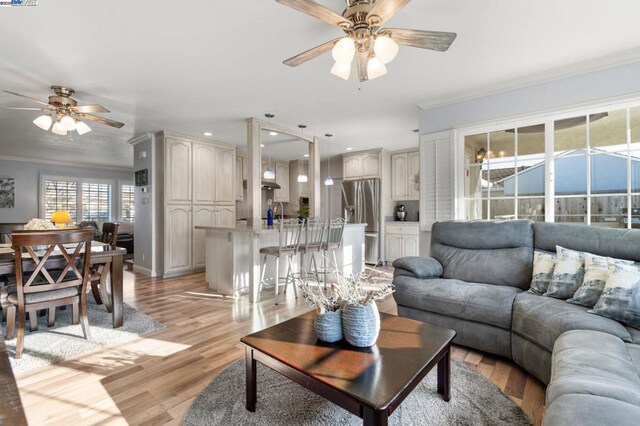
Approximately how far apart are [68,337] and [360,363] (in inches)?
107

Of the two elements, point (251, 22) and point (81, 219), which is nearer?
point (251, 22)

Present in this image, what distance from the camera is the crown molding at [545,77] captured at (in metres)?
2.66

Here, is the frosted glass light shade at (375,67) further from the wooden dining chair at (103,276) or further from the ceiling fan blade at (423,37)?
the wooden dining chair at (103,276)

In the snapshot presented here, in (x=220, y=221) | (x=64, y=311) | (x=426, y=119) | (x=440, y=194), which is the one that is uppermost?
(x=426, y=119)

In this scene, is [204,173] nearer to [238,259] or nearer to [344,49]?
[238,259]

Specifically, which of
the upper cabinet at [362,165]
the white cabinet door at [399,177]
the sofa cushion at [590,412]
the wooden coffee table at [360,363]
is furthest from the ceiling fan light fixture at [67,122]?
the white cabinet door at [399,177]

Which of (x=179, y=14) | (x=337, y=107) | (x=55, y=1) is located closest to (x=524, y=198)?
(x=337, y=107)

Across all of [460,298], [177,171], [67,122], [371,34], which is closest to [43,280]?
[67,122]

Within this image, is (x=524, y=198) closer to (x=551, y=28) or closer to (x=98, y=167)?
(x=551, y=28)

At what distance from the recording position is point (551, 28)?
7.36 feet

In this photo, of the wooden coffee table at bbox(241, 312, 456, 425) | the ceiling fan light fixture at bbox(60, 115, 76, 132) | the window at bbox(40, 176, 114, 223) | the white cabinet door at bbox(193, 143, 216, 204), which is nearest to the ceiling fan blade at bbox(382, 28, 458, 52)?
the wooden coffee table at bbox(241, 312, 456, 425)

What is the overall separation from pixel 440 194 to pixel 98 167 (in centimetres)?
873

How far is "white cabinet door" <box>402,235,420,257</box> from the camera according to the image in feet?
19.4

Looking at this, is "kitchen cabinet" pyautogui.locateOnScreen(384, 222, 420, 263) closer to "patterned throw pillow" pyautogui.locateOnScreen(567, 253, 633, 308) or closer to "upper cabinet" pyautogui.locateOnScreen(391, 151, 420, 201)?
"upper cabinet" pyautogui.locateOnScreen(391, 151, 420, 201)
